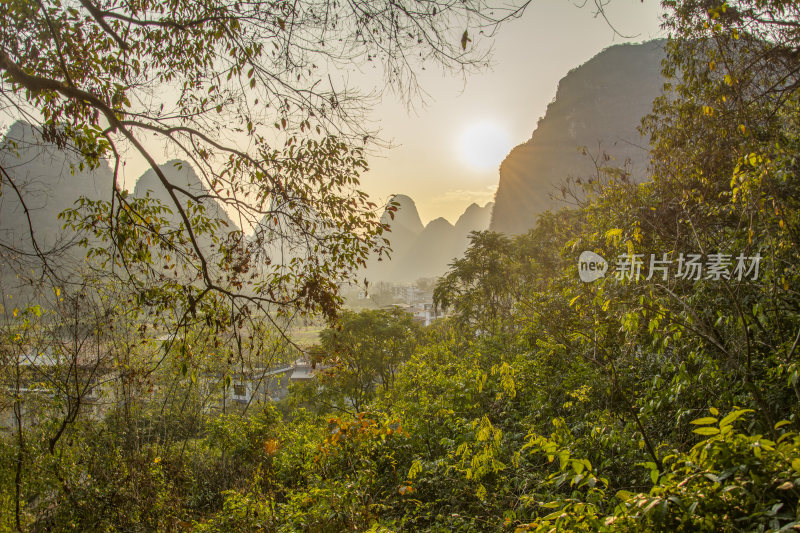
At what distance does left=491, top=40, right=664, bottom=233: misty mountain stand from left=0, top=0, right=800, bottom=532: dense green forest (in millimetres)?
59993

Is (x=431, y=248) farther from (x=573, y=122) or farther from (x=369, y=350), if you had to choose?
(x=369, y=350)

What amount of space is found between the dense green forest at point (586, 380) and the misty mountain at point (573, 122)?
60.0m

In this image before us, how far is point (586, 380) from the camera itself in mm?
4406

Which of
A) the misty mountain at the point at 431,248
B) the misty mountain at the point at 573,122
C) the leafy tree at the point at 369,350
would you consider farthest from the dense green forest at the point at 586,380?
the misty mountain at the point at 431,248

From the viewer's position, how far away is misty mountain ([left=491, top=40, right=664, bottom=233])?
2613 inches

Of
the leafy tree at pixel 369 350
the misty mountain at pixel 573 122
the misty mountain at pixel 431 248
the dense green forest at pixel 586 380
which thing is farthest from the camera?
the misty mountain at pixel 431 248

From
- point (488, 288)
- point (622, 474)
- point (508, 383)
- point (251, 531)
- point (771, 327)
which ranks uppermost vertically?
point (488, 288)

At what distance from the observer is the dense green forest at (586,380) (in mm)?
1955

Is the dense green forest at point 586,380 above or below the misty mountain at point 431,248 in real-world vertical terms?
below

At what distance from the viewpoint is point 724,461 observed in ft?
4.37

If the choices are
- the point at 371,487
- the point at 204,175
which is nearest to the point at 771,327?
the point at 371,487

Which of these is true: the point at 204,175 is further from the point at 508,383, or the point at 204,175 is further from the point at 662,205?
the point at 662,205

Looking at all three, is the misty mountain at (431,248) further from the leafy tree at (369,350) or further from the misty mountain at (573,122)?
Result: the leafy tree at (369,350)

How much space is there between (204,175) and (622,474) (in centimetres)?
413
